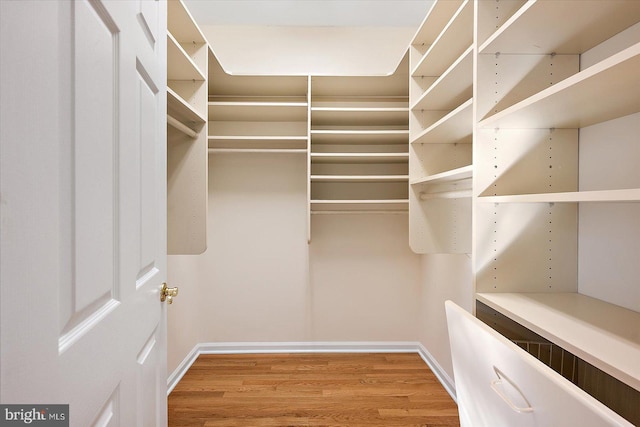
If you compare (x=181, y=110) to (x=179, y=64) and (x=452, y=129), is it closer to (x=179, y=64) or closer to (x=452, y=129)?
(x=179, y=64)

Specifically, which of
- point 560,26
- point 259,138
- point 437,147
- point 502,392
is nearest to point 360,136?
point 437,147

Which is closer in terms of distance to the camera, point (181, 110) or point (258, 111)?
point (181, 110)

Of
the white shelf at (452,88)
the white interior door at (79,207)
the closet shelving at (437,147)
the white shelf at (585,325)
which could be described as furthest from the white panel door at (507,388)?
the closet shelving at (437,147)

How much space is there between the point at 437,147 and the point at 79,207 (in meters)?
2.15

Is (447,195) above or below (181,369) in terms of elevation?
above

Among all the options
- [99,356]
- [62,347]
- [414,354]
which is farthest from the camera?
[414,354]

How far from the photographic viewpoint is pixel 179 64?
1.90 m

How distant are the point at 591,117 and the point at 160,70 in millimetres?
1309

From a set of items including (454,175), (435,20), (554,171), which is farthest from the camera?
(435,20)

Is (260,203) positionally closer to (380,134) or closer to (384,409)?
(380,134)

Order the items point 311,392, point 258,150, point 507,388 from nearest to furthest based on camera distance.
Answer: point 507,388 → point 311,392 → point 258,150

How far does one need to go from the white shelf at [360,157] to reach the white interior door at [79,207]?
1.64 metres

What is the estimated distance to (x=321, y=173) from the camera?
2904 mm

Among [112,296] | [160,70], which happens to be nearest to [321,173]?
[160,70]
